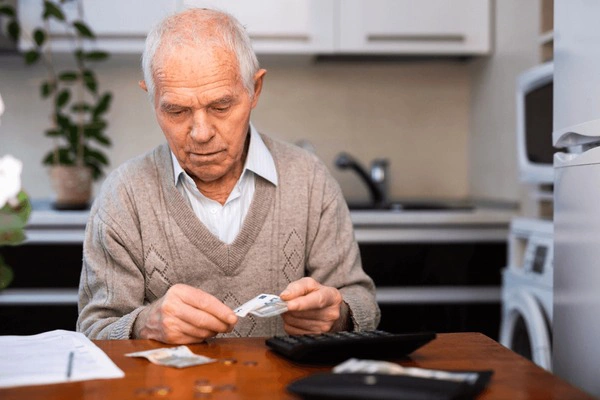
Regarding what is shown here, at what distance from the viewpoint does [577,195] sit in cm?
108

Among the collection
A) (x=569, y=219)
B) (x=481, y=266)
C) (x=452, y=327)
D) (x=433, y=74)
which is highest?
(x=433, y=74)

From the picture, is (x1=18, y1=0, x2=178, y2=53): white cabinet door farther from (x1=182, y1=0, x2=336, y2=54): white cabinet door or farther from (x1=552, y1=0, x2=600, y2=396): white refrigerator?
(x1=552, y1=0, x2=600, y2=396): white refrigerator

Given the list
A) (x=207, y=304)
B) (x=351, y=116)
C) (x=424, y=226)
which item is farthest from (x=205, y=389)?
(x=351, y=116)

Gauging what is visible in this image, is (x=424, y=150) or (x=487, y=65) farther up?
(x=487, y=65)

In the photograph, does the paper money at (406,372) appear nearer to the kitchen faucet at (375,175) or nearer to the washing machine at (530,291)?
the washing machine at (530,291)

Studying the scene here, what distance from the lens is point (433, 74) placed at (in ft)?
10.6

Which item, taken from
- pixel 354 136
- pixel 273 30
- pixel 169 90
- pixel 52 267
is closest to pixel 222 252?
pixel 169 90

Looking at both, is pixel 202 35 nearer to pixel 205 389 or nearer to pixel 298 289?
pixel 298 289

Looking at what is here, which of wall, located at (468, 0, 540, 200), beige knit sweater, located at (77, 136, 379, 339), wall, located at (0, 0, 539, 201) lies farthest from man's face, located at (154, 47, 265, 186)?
wall, located at (0, 0, 539, 201)

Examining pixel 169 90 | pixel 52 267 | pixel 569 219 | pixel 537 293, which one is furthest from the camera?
pixel 52 267

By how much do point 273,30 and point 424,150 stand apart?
34.1 inches

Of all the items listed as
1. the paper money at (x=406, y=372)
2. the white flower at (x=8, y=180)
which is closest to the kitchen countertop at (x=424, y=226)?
the paper money at (x=406, y=372)

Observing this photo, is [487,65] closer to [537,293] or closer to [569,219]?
[537,293]

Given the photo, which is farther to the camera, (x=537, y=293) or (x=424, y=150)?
(x=424, y=150)
